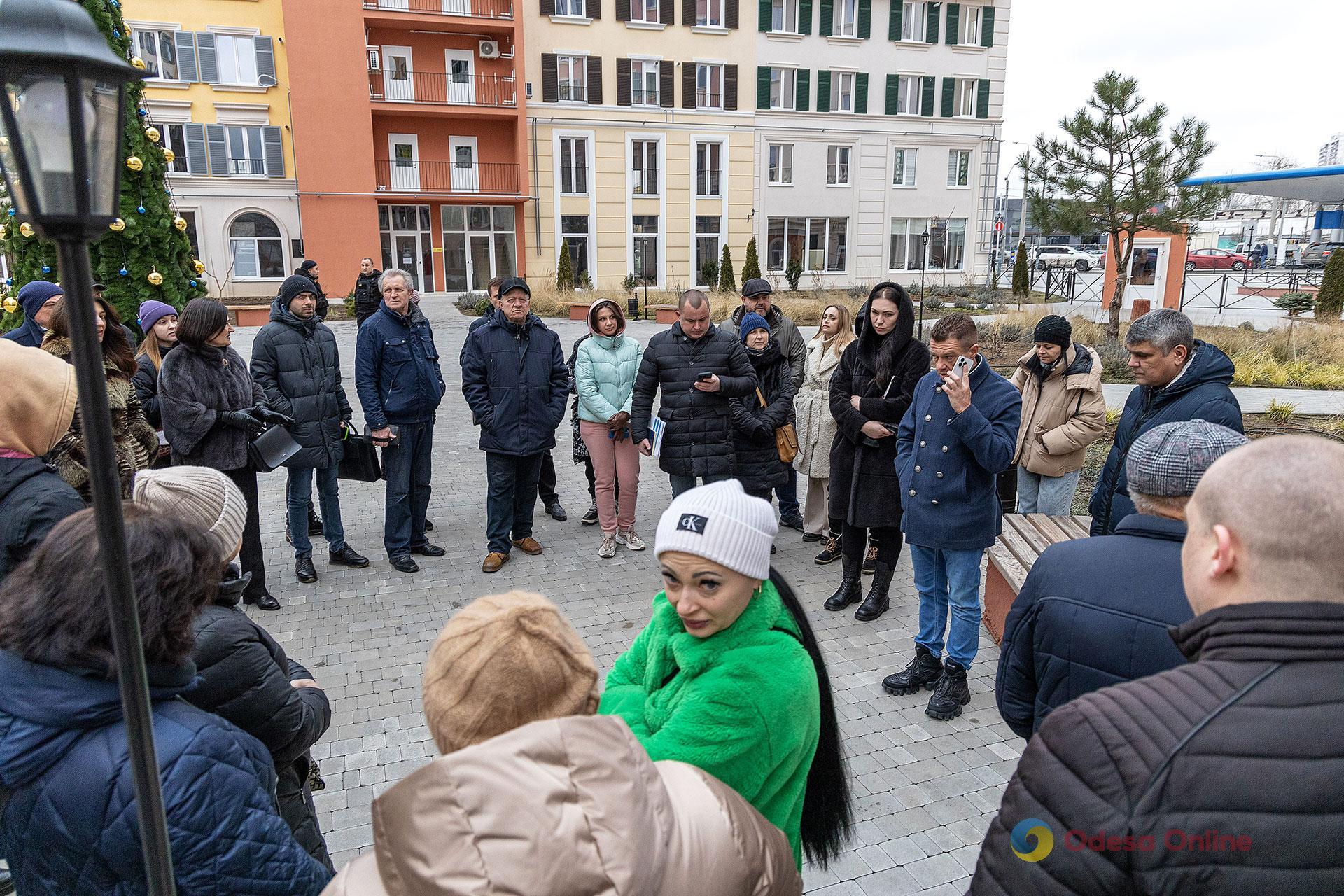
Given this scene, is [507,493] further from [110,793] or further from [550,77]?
[550,77]

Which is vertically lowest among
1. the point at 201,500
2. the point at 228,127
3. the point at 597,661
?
the point at 597,661

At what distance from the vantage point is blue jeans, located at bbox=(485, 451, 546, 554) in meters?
6.58

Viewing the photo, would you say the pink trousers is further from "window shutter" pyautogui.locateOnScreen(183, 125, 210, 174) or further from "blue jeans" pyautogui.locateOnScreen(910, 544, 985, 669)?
"window shutter" pyautogui.locateOnScreen(183, 125, 210, 174)

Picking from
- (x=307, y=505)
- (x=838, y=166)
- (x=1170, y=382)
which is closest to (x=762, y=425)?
(x=1170, y=382)

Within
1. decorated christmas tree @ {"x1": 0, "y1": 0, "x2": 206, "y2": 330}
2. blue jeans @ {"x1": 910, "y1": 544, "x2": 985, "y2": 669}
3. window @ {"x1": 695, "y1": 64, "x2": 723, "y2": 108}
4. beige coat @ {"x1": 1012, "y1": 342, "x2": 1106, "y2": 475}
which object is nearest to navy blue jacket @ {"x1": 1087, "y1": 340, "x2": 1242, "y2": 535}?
blue jeans @ {"x1": 910, "y1": 544, "x2": 985, "y2": 669}

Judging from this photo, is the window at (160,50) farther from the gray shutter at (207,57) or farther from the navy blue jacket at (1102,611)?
the navy blue jacket at (1102,611)

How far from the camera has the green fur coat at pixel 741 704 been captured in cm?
192

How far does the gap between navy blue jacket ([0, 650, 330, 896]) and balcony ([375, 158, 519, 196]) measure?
3252cm

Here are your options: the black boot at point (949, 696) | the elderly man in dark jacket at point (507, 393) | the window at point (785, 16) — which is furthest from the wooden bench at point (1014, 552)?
the window at point (785, 16)

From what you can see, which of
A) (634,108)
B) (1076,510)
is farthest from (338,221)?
(1076,510)

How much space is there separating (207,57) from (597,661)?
108ft

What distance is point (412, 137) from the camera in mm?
32125

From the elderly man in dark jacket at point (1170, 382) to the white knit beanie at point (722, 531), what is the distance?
7.87ft

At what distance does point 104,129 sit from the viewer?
130 cm
